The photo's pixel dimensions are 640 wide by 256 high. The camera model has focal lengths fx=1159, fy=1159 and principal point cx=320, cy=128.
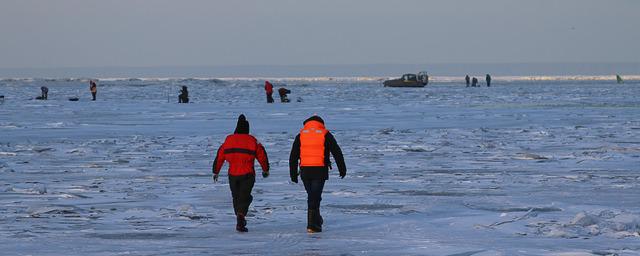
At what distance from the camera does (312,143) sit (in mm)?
11133

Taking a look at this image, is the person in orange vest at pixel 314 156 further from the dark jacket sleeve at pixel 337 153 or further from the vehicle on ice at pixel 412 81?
the vehicle on ice at pixel 412 81

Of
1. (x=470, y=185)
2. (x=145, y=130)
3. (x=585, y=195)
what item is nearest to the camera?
(x=585, y=195)

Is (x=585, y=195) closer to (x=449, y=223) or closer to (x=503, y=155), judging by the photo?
(x=449, y=223)

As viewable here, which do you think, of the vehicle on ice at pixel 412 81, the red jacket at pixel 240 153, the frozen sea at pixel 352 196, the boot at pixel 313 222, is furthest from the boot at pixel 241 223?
the vehicle on ice at pixel 412 81

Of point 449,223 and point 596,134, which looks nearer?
point 449,223

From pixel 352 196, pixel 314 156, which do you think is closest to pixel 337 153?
pixel 314 156

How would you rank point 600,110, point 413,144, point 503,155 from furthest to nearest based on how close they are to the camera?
point 600,110 < point 413,144 < point 503,155

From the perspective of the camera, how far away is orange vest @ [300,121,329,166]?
11.1 meters

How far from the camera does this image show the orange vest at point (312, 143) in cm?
1111

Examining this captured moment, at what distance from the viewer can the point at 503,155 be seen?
20750 millimetres

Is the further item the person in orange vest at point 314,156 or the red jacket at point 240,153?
the red jacket at point 240,153

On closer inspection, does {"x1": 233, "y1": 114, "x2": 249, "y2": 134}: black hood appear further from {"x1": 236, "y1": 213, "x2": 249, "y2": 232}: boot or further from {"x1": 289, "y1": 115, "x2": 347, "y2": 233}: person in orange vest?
{"x1": 236, "y1": 213, "x2": 249, "y2": 232}: boot

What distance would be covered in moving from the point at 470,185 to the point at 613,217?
12.7 ft

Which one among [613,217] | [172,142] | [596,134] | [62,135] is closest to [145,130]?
[62,135]
